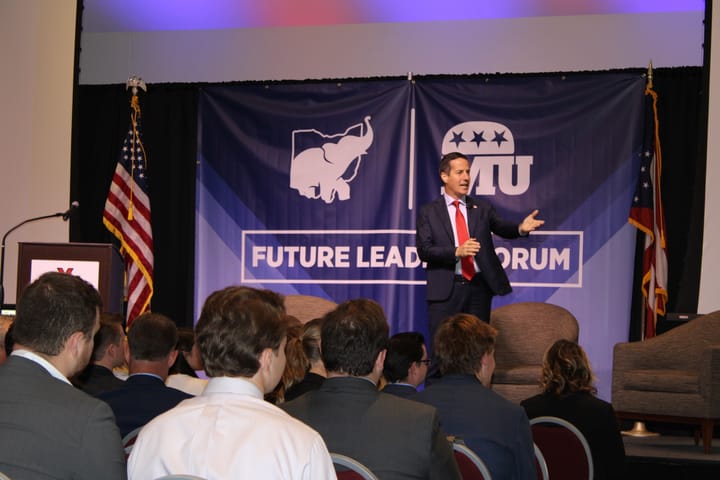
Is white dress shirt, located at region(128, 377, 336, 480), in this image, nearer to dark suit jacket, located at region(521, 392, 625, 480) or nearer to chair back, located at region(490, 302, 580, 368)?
dark suit jacket, located at region(521, 392, 625, 480)

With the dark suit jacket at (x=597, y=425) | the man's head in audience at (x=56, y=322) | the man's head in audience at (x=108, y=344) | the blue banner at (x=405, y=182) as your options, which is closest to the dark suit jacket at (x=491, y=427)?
the dark suit jacket at (x=597, y=425)

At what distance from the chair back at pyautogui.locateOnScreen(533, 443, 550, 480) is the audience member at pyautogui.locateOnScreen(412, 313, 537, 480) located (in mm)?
129

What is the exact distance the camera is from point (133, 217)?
8.23 m

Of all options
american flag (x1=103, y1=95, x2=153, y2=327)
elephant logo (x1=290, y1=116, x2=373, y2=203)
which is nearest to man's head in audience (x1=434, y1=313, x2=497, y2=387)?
elephant logo (x1=290, y1=116, x2=373, y2=203)

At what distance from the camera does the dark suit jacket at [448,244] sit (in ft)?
21.2

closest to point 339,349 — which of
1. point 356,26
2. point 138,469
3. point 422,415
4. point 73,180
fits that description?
point 422,415

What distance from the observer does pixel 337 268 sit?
8109mm

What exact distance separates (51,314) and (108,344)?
1984mm

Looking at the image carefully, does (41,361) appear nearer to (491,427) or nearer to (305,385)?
(491,427)

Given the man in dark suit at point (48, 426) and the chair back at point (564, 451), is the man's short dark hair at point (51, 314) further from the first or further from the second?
the chair back at point (564, 451)

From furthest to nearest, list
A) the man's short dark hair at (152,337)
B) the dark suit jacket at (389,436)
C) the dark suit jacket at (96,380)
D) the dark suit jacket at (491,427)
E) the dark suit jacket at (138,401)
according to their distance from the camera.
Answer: the dark suit jacket at (96,380) → the man's short dark hair at (152,337) → the dark suit jacket at (138,401) → the dark suit jacket at (491,427) → the dark suit jacket at (389,436)

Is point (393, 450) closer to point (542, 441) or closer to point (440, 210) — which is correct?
point (542, 441)

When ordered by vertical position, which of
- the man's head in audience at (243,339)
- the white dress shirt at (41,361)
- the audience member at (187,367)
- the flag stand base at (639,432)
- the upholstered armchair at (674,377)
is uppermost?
the man's head in audience at (243,339)

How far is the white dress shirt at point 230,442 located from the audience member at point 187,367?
62.0 inches
